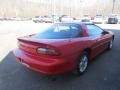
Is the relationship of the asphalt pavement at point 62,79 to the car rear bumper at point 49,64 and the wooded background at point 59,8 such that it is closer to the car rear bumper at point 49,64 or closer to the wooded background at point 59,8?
the car rear bumper at point 49,64

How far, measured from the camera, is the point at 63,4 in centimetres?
7169

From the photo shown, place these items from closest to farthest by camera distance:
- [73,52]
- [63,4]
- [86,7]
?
[73,52] → [86,7] → [63,4]

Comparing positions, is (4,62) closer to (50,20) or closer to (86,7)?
(50,20)

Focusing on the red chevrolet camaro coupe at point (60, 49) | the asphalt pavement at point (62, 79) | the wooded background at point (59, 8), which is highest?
the wooded background at point (59, 8)

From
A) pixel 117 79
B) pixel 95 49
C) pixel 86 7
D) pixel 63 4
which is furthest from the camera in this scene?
pixel 63 4

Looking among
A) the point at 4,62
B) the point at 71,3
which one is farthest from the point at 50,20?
the point at 71,3

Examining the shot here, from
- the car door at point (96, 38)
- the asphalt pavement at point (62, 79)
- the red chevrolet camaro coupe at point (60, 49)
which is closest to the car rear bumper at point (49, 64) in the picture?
the red chevrolet camaro coupe at point (60, 49)

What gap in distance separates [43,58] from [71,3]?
2637 inches

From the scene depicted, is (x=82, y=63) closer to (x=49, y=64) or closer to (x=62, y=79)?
(x=62, y=79)

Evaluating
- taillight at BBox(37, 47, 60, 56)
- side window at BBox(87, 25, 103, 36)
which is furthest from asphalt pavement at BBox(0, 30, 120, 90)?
side window at BBox(87, 25, 103, 36)

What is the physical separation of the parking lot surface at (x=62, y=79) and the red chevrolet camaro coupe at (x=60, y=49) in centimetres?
32

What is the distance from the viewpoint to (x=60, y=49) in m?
3.28

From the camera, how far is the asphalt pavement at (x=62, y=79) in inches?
136

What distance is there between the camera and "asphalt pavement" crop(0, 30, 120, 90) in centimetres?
346
